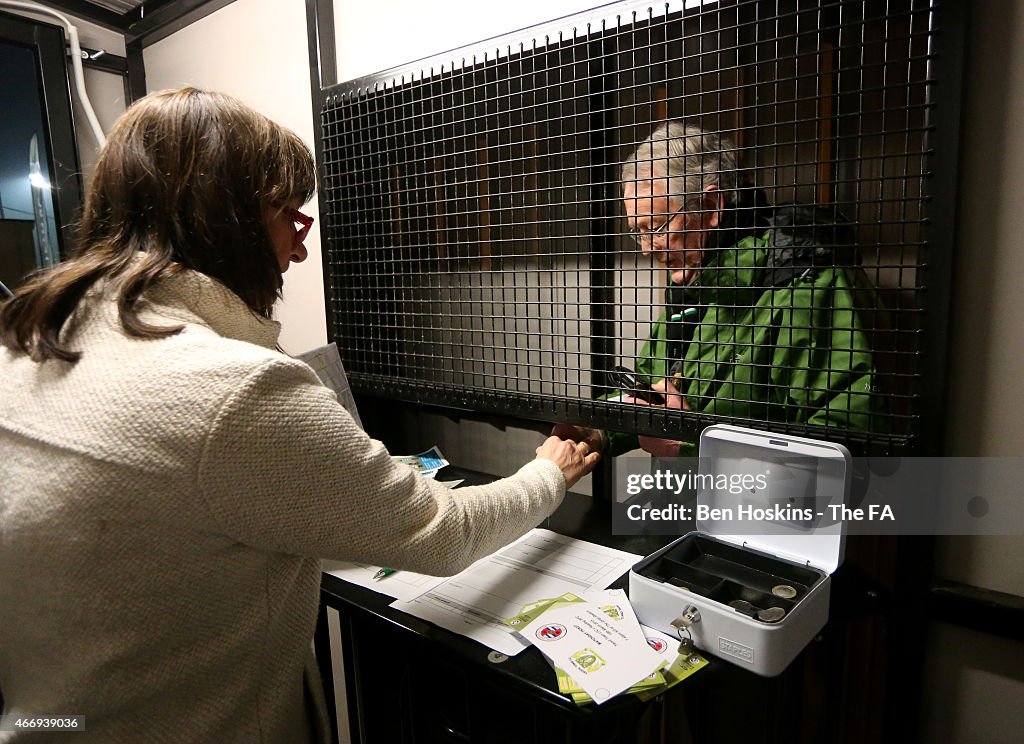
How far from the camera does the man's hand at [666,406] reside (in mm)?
1203

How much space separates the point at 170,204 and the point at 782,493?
1.00 m

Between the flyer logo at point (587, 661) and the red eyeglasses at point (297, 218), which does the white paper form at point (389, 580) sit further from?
the red eyeglasses at point (297, 218)

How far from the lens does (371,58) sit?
1718 mm

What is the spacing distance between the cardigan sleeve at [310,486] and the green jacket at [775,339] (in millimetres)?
546

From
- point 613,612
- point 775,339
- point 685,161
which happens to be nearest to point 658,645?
point 613,612

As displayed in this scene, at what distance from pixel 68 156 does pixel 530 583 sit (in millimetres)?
2272

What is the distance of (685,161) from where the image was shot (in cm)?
110

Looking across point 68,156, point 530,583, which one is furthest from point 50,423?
point 68,156

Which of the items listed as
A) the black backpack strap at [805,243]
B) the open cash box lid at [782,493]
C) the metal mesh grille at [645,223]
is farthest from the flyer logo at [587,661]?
the black backpack strap at [805,243]

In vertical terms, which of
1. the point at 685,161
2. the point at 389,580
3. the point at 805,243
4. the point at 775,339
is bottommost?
the point at 389,580

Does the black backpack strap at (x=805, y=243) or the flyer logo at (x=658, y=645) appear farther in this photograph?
the black backpack strap at (x=805, y=243)

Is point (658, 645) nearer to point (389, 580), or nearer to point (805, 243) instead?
point (389, 580)

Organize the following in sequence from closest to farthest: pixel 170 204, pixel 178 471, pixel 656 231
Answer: pixel 178 471 → pixel 170 204 → pixel 656 231

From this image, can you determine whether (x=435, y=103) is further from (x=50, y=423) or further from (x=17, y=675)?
(x=17, y=675)
